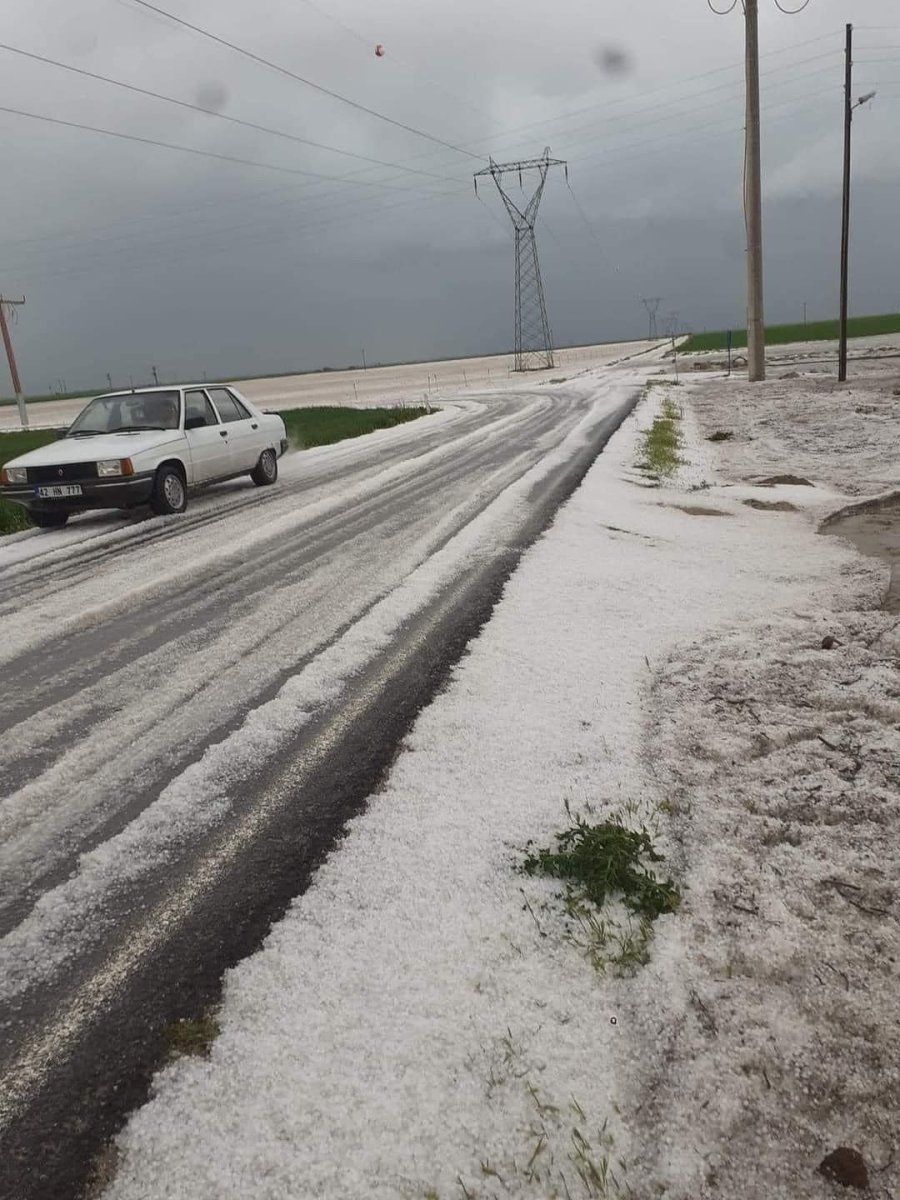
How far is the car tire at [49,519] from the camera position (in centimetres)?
920

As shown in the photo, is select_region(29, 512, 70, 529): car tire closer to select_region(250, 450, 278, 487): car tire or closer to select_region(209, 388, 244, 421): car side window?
select_region(209, 388, 244, 421): car side window

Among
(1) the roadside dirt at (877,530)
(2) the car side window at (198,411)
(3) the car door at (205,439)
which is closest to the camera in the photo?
(1) the roadside dirt at (877,530)

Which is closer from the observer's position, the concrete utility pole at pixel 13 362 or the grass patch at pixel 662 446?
the grass patch at pixel 662 446

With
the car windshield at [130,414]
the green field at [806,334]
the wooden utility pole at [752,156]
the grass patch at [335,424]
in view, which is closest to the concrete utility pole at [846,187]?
the wooden utility pole at [752,156]

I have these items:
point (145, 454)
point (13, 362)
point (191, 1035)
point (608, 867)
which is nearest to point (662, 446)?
point (145, 454)

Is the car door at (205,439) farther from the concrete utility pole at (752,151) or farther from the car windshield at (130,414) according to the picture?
the concrete utility pole at (752,151)

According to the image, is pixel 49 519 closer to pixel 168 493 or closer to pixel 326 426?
pixel 168 493

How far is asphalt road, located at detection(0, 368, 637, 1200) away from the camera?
1981mm

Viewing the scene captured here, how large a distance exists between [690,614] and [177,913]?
368 cm

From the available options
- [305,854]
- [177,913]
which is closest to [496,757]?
[305,854]

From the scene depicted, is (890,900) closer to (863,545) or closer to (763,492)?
(863,545)

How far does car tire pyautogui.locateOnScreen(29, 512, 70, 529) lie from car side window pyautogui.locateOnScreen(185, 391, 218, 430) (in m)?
2.02

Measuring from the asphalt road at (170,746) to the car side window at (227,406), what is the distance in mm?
3458

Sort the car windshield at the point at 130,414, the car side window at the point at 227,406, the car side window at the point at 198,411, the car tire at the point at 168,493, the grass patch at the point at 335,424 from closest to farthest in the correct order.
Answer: the car tire at the point at 168,493, the car windshield at the point at 130,414, the car side window at the point at 198,411, the car side window at the point at 227,406, the grass patch at the point at 335,424
